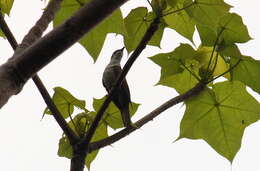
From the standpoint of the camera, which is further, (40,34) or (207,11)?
(207,11)

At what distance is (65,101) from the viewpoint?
1805 mm

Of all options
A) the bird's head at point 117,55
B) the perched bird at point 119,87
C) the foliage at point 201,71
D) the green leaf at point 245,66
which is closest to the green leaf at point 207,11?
the foliage at point 201,71

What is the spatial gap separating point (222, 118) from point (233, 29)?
1.45ft

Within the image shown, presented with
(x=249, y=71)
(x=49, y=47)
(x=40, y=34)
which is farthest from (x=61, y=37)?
(x=249, y=71)

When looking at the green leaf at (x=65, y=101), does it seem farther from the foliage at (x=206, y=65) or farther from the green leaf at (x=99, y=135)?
the green leaf at (x=99, y=135)

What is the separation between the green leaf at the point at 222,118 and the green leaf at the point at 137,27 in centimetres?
31

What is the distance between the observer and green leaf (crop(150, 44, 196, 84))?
174cm

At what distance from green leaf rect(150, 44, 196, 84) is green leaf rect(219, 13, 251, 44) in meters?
0.15

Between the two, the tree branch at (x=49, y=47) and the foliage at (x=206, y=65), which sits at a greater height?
the tree branch at (x=49, y=47)

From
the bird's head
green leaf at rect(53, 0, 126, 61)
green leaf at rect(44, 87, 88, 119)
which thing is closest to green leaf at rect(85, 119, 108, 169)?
green leaf at rect(44, 87, 88, 119)

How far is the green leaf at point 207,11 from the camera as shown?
1.54 metres

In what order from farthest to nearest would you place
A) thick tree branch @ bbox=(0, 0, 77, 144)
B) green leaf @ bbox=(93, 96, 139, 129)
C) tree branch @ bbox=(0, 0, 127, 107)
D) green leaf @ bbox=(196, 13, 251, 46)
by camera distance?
green leaf @ bbox=(93, 96, 139, 129) < green leaf @ bbox=(196, 13, 251, 46) < thick tree branch @ bbox=(0, 0, 77, 144) < tree branch @ bbox=(0, 0, 127, 107)

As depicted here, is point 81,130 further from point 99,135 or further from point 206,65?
point 206,65

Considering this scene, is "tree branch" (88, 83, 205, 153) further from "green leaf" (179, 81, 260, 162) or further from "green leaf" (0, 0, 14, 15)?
"green leaf" (0, 0, 14, 15)
